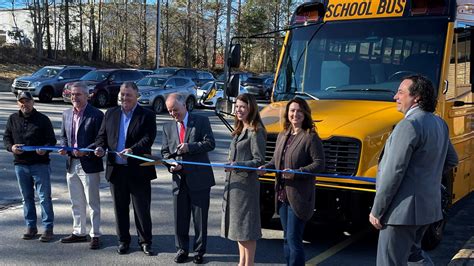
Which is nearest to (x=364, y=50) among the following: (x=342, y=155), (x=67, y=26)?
(x=342, y=155)

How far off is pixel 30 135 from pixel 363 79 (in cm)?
389

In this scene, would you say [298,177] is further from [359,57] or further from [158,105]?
[158,105]

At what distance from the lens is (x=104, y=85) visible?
81.3 ft

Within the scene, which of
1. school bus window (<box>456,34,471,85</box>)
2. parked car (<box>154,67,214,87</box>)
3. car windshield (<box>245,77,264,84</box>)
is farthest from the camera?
car windshield (<box>245,77,264,84</box>)

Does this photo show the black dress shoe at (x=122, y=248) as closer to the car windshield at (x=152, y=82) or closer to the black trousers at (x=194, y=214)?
the black trousers at (x=194, y=214)

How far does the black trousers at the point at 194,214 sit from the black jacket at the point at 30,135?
1.64 meters

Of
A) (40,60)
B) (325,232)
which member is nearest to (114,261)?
(325,232)

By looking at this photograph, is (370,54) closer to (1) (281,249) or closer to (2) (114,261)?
(1) (281,249)

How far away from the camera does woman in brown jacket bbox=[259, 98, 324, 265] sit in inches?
187

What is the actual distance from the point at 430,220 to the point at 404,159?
1.66ft

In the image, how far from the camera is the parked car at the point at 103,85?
960 inches

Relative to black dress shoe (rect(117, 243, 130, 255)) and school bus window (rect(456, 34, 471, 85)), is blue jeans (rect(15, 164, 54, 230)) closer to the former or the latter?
black dress shoe (rect(117, 243, 130, 255))

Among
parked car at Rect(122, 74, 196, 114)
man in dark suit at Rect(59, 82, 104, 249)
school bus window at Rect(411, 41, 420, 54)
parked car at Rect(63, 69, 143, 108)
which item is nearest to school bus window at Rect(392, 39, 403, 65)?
school bus window at Rect(411, 41, 420, 54)

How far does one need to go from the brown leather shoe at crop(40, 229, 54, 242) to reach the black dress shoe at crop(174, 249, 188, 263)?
1561 mm
